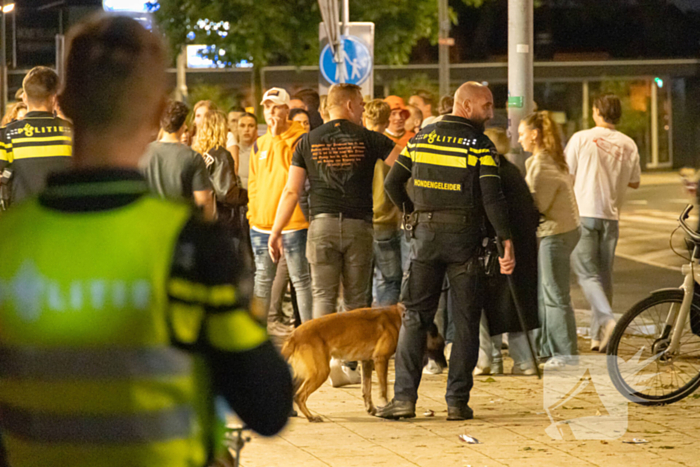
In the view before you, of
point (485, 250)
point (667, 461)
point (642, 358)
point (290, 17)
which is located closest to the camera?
point (667, 461)

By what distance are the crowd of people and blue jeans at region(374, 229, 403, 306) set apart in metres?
0.02

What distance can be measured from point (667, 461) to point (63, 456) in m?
4.50

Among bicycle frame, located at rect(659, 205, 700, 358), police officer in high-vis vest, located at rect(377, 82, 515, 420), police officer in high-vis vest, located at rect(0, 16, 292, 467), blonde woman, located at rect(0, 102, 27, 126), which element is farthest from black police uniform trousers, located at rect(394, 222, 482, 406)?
police officer in high-vis vest, located at rect(0, 16, 292, 467)

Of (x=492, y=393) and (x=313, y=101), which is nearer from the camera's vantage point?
(x=492, y=393)

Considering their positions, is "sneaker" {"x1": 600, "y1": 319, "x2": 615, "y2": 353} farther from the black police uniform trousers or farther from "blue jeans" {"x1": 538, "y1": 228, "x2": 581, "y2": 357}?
the black police uniform trousers

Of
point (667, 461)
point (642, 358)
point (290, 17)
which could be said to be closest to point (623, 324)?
point (642, 358)

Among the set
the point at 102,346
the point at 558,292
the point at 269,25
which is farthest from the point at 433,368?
the point at 269,25

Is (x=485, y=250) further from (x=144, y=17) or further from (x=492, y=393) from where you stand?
(x=144, y=17)

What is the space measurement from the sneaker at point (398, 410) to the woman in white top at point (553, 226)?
78.7 inches

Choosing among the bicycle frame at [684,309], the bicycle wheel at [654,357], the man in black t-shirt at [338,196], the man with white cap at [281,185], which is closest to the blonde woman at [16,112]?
the man with white cap at [281,185]

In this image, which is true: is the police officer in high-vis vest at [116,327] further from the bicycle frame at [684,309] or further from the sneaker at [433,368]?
the sneaker at [433,368]

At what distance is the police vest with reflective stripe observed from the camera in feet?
5.14

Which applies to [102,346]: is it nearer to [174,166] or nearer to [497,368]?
[174,166]

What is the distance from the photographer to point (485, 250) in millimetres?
6523
